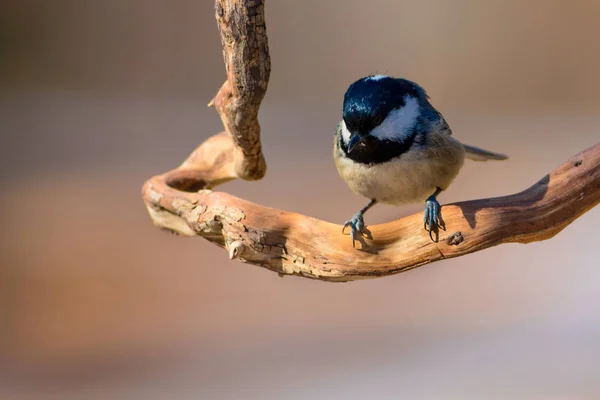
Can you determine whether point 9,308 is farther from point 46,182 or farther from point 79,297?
point 46,182

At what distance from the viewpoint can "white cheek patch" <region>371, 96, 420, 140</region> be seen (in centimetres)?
129

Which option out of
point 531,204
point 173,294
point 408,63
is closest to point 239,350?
point 173,294

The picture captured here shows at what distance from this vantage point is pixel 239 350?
103 inches

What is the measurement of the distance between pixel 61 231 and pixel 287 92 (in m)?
1.86

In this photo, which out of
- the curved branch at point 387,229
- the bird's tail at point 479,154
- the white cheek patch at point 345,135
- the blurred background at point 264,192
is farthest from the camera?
the blurred background at point 264,192

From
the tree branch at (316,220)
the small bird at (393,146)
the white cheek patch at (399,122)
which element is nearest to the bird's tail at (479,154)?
the small bird at (393,146)

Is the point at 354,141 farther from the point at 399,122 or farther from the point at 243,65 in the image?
the point at 243,65

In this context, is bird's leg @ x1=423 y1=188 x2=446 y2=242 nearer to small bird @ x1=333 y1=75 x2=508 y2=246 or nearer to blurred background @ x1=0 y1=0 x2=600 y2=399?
small bird @ x1=333 y1=75 x2=508 y2=246

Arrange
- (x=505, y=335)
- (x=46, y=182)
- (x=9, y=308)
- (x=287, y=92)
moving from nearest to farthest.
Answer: (x=505, y=335) → (x=9, y=308) → (x=46, y=182) → (x=287, y=92)

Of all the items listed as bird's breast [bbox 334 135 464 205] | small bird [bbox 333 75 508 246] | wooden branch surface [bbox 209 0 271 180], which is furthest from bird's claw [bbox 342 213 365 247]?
wooden branch surface [bbox 209 0 271 180]

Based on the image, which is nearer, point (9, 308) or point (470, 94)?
point (9, 308)

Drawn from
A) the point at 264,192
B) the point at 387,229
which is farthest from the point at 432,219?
Answer: the point at 264,192

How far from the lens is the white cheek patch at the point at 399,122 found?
129 centimetres

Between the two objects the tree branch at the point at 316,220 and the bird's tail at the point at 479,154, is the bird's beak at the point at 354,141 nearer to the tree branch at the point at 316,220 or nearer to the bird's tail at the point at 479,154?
the tree branch at the point at 316,220
